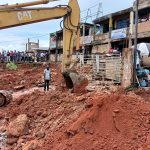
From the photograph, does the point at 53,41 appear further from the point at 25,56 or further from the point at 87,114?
the point at 87,114

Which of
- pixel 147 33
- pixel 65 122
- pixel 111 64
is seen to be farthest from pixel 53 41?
pixel 65 122

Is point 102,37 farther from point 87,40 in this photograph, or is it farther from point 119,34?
point 119,34

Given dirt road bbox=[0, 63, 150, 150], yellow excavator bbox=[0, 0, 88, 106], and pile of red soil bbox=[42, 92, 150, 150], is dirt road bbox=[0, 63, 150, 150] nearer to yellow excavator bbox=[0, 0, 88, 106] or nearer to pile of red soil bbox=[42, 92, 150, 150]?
pile of red soil bbox=[42, 92, 150, 150]

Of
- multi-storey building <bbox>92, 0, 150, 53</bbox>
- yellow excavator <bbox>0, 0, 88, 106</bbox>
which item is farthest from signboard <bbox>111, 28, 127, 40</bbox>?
yellow excavator <bbox>0, 0, 88, 106</bbox>

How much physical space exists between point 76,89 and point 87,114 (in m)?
4.95

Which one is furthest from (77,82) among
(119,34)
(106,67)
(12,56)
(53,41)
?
(53,41)

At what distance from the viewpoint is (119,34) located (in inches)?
1601

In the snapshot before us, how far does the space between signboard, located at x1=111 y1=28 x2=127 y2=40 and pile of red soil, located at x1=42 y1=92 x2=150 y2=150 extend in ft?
99.3

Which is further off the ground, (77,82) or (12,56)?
(12,56)

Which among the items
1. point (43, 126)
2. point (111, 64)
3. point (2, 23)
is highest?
point (2, 23)

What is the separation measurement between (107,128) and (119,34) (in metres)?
33.1

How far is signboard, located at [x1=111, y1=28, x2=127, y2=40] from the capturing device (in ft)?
129

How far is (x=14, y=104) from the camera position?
47.0 feet

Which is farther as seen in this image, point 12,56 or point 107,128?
point 12,56
